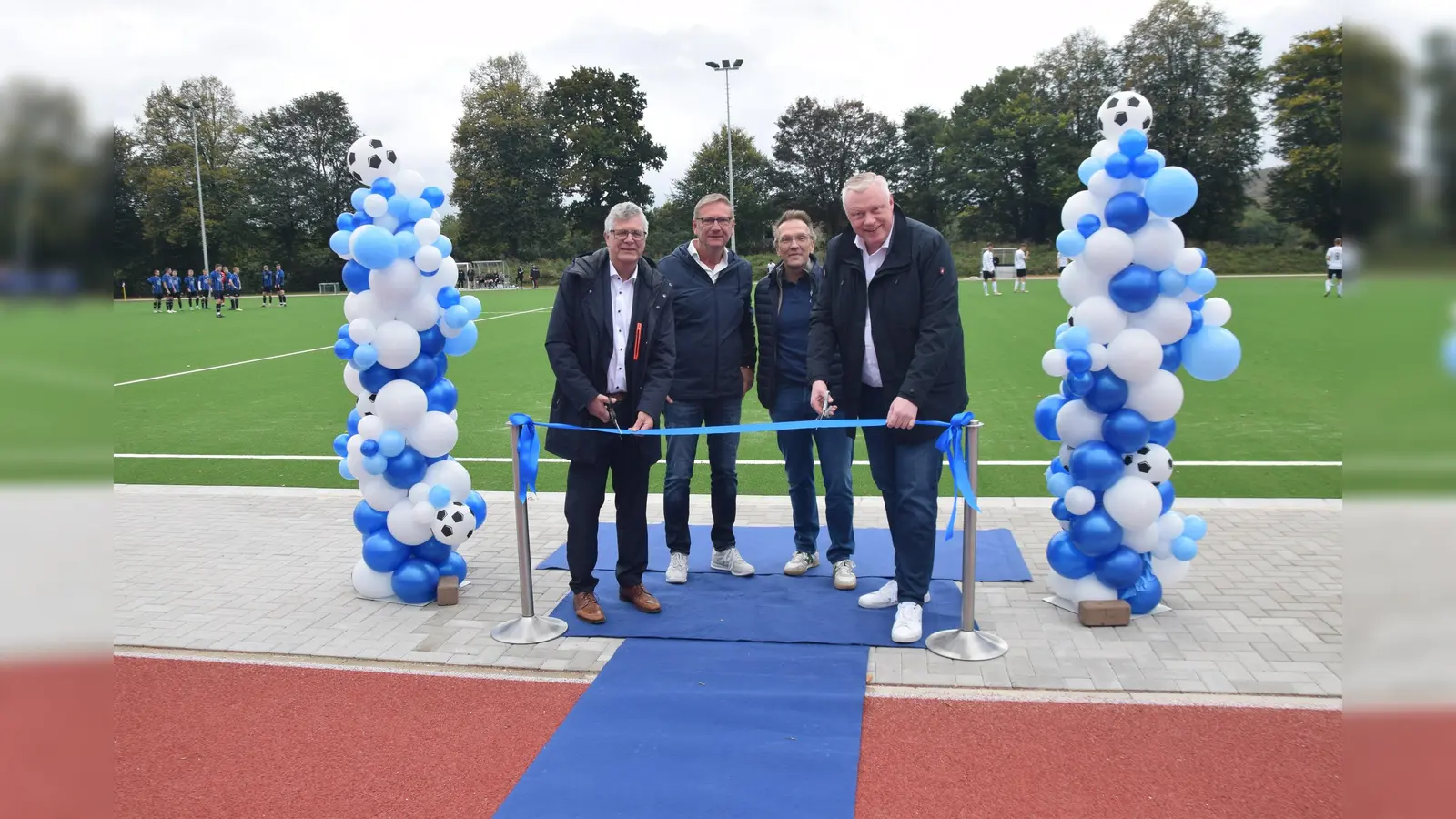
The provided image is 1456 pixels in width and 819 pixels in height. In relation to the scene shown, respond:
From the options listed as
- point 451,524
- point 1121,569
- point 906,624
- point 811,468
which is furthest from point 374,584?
point 1121,569

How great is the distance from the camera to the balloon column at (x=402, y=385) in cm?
495

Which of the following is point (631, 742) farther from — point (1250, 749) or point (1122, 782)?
point (1250, 749)

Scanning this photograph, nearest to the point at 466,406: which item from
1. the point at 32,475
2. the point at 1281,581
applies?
the point at 1281,581

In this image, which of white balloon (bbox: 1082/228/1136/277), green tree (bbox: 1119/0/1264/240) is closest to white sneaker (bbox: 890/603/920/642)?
white balloon (bbox: 1082/228/1136/277)

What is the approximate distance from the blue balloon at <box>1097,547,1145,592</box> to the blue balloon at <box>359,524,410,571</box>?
3.81 m

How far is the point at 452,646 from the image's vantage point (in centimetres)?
451

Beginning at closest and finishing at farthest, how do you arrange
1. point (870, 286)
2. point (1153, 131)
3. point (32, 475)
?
point (32, 475) < point (870, 286) < point (1153, 131)

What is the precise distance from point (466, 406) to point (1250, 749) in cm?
1004

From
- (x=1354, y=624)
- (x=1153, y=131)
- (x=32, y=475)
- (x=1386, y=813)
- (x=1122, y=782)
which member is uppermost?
(x=1153, y=131)

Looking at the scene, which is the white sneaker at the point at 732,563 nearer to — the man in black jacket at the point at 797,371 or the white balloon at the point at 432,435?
the man in black jacket at the point at 797,371

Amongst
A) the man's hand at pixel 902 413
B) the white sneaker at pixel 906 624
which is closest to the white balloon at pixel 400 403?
the man's hand at pixel 902 413

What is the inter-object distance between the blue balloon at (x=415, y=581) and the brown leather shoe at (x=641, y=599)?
109 cm

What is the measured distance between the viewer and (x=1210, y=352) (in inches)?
178

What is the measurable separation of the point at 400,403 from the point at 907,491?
2.77 metres
